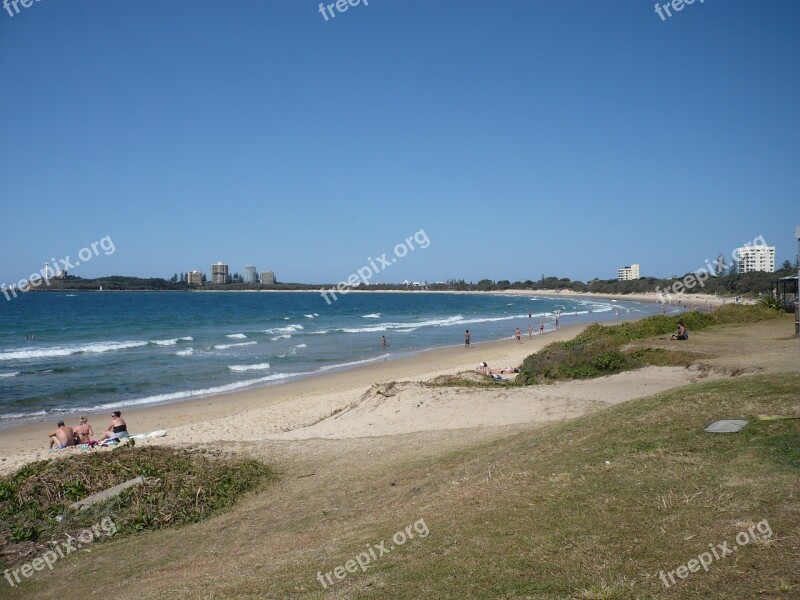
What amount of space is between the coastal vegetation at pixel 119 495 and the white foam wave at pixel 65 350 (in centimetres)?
3225

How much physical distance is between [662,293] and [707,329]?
104 meters

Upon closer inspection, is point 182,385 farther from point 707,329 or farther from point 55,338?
point 55,338

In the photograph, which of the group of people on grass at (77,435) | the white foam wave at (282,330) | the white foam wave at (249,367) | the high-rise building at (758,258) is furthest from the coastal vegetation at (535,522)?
the high-rise building at (758,258)

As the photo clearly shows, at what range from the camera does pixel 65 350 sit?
4144 centimetres

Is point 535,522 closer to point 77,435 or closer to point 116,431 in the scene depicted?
point 116,431

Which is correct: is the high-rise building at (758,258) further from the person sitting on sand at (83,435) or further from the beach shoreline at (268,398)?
the person sitting on sand at (83,435)

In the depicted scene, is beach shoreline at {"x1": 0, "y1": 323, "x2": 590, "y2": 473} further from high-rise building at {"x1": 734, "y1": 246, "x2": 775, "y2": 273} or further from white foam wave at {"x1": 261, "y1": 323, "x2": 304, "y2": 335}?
high-rise building at {"x1": 734, "y1": 246, "x2": 775, "y2": 273}

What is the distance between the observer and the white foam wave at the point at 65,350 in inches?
1515

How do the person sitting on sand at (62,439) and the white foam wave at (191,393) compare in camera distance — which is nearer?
the person sitting on sand at (62,439)

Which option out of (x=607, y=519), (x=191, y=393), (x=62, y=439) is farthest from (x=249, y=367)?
(x=607, y=519)

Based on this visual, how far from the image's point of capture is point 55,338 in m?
Answer: 50.8

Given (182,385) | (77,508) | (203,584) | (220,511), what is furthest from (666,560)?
(182,385)

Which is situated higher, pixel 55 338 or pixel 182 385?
pixel 55 338

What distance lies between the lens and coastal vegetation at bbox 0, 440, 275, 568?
8.39m
